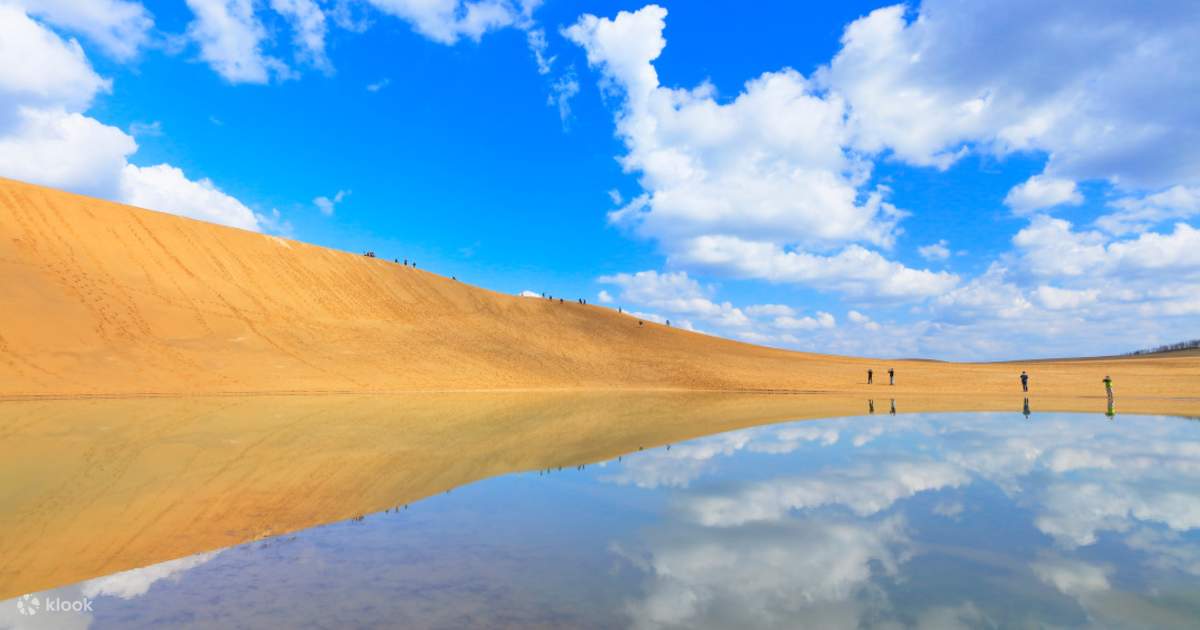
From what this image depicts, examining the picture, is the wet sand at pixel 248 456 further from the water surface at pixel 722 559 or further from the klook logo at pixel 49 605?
the water surface at pixel 722 559

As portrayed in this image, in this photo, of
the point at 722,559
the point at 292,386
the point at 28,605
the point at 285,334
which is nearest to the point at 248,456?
the point at 28,605

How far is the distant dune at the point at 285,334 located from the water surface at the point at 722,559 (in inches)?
1168

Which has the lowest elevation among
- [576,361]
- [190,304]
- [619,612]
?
[619,612]

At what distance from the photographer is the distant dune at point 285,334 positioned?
34.9 metres

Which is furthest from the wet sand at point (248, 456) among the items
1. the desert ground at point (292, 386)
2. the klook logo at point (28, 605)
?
the klook logo at point (28, 605)

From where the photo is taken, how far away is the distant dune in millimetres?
34906

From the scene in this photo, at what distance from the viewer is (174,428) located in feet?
64.4

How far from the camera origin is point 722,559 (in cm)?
781

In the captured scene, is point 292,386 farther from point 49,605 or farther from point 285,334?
point 49,605

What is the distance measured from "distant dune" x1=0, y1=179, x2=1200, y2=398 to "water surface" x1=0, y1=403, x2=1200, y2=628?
29.7 m

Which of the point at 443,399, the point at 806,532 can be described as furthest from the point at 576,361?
the point at 806,532

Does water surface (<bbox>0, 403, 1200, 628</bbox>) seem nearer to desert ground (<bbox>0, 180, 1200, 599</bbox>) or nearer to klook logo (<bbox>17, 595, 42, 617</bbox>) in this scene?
klook logo (<bbox>17, 595, 42, 617</bbox>)

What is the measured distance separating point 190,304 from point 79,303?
636 centimetres

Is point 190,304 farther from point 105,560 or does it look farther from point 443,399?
point 105,560
